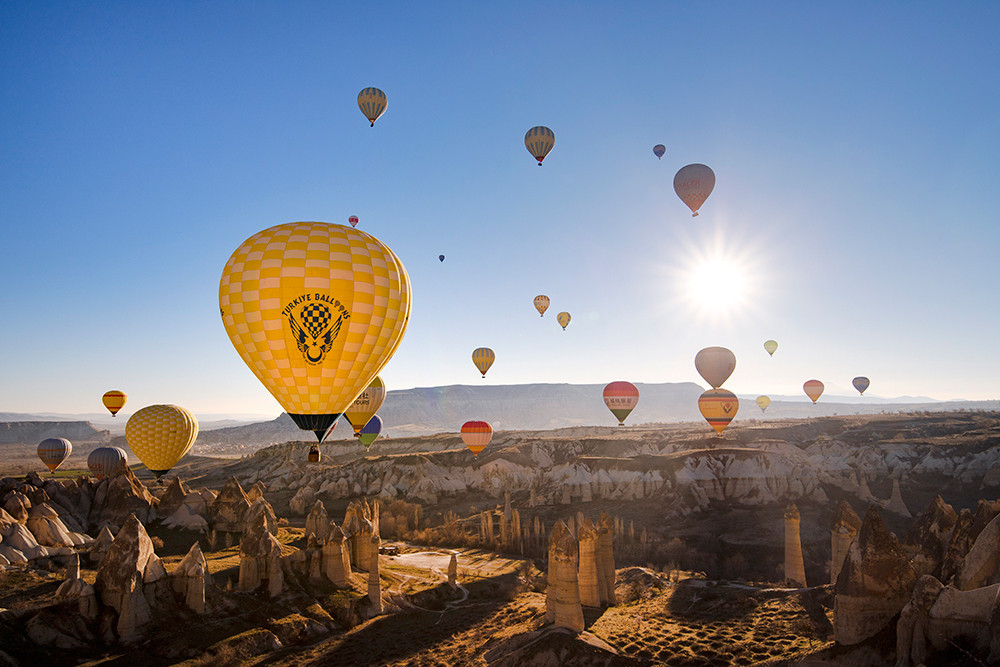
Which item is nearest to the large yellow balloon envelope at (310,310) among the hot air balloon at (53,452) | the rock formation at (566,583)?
the rock formation at (566,583)

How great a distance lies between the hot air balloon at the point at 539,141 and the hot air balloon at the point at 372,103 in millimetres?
13041

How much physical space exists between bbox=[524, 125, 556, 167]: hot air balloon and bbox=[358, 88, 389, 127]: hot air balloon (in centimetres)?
1304

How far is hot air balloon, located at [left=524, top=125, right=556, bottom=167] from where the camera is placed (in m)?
52.2

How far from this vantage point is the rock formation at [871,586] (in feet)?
52.1

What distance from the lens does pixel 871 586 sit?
16.0 meters

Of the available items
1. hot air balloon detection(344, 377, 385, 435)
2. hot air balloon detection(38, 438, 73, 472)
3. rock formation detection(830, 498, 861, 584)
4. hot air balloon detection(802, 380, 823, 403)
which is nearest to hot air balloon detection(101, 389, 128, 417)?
hot air balloon detection(38, 438, 73, 472)

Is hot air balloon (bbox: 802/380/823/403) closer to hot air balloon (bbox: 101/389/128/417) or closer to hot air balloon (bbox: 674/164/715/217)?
hot air balloon (bbox: 674/164/715/217)

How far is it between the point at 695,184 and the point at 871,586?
3517 cm

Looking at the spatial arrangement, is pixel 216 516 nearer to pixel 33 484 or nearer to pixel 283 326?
pixel 33 484

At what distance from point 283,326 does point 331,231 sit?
4595mm

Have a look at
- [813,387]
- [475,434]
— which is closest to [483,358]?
[475,434]

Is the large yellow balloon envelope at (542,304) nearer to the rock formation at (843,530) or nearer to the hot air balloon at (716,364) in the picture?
the hot air balloon at (716,364)

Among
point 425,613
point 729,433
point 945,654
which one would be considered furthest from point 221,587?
point 729,433

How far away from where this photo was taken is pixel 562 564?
26328 mm
